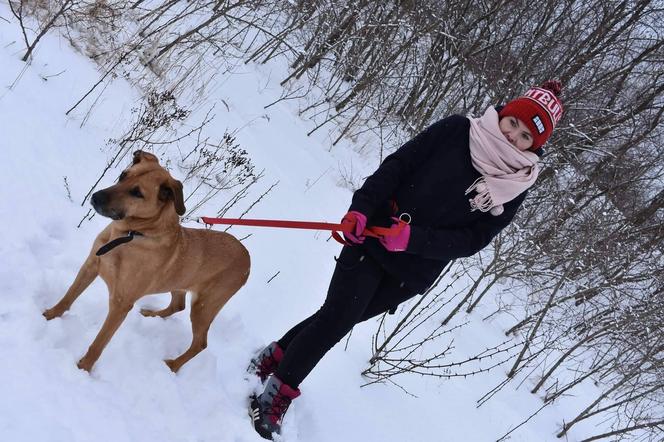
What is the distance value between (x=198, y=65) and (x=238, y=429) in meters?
5.39

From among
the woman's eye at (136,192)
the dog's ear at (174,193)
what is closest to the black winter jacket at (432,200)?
the dog's ear at (174,193)

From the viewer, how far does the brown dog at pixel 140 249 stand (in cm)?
267

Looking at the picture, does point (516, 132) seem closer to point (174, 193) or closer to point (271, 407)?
point (174, 193)

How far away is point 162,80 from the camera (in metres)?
6.55

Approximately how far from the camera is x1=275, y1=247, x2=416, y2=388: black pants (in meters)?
2.93

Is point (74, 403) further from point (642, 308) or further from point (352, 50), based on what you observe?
point (352, 50)

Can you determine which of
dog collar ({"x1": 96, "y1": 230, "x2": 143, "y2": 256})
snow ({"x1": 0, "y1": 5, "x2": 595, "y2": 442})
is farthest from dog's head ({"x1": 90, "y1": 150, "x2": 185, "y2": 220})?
snow ({"x1": 0, "y1": 5, "x2": 595, "y2": 442})

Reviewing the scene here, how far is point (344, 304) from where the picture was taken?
2922 mm

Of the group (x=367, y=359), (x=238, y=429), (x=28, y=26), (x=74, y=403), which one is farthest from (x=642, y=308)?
(x=28, y=26)

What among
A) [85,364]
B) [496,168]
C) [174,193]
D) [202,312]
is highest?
[496,168]

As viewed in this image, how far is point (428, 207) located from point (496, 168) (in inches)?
18.2

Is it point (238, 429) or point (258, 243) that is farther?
point (258, 243)

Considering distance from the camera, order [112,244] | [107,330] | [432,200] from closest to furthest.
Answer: [112,244], [107,330], [432,200]

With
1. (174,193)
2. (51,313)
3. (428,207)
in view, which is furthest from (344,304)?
(51,313)
